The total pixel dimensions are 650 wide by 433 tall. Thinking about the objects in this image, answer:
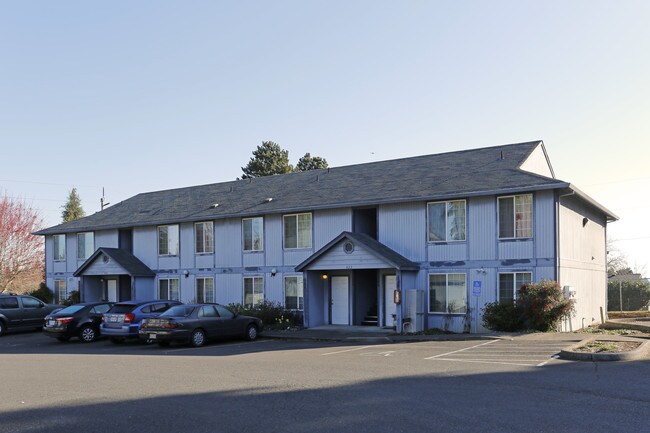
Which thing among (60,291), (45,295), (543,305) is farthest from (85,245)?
(543,305)

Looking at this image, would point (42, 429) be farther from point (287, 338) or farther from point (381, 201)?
point (381, 201)

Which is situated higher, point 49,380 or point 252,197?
point 252,197

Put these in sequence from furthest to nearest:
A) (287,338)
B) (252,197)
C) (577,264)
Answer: (252,197), (577,264), (287,338)

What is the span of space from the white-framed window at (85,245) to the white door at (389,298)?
1919 centimetres

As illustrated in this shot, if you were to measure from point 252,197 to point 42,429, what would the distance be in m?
24.1

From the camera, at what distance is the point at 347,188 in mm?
28922

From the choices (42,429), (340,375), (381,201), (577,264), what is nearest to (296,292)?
(381,201)

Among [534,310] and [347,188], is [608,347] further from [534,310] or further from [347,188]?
Answer: [347,188]

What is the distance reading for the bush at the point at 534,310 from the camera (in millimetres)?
21391

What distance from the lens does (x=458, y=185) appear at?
2455 cm

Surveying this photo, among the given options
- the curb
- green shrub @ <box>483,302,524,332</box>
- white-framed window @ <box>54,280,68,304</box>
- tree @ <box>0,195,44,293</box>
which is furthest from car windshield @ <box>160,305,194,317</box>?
tree @ <box>0,195,44,293</box>

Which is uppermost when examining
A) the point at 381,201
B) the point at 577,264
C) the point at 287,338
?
the point at 381,201

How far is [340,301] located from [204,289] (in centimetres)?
804

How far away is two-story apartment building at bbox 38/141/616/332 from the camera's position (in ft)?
76.2
